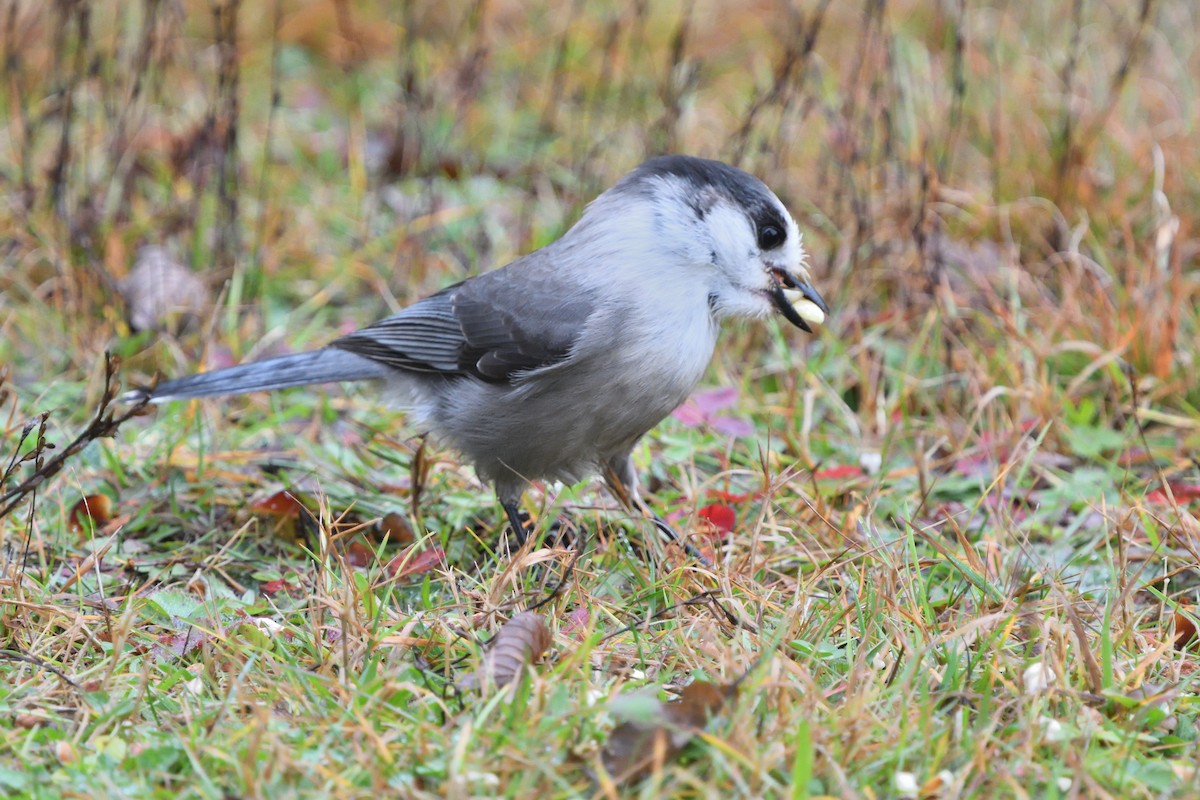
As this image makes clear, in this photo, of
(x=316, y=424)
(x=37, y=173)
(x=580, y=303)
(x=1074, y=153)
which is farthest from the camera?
(x=37, y=173)

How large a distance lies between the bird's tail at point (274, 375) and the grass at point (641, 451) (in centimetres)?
26

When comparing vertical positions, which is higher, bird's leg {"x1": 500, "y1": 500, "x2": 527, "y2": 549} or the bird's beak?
the bird's beak

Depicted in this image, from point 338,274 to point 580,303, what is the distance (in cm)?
224

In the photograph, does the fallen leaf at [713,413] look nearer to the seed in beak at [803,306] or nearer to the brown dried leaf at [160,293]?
the seed in beak at [803,306]

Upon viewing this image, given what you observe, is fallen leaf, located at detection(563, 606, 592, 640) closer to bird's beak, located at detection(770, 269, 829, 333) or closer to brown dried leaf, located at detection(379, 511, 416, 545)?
brown dried leaf, located at detection(379, 511, 416, 545)

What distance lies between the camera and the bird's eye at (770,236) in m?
4.03

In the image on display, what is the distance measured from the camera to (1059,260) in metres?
5.38

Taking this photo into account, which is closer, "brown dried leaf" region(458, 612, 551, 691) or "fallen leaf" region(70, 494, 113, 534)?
"brown dried leaf" region(458, 612, 551, 691)

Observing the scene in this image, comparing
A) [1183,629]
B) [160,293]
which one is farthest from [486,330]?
[1183,629]

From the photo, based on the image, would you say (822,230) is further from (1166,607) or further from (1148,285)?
(1166,607)

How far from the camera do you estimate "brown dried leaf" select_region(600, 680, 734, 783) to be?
8.54ft

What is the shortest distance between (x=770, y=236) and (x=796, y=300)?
0.70 feet

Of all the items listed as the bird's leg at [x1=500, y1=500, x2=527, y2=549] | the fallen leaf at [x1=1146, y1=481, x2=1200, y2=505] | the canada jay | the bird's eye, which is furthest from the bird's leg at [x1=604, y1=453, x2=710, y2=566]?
the fallen leaf at [x1=1146, y1=481, x2=1200, y2=505]

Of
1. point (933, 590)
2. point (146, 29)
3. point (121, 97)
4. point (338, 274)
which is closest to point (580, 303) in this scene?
point (933, 590)
